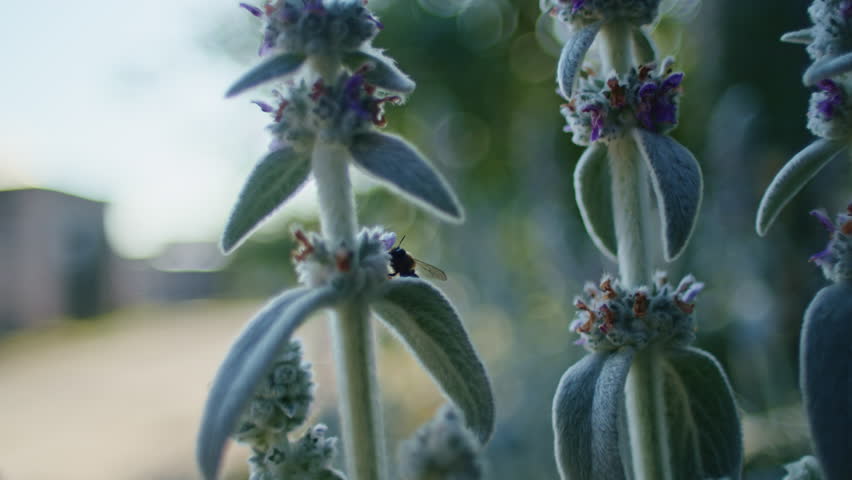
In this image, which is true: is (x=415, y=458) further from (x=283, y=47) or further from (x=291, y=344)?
(x=283, y=47)

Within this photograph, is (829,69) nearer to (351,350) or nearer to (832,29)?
(832,29)

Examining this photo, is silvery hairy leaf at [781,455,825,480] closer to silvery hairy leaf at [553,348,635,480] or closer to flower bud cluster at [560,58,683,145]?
silvery hairy leaf at [553,348,635,480]

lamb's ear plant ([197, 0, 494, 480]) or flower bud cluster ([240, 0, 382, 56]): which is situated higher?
flower bud cluster ([240, 0, 382, 56])

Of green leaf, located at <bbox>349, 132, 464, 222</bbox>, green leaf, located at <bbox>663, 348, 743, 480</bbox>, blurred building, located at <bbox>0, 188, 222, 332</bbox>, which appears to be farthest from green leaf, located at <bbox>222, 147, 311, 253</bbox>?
blurred building, located at <bbox>0, 188, 222, 332</bbox>

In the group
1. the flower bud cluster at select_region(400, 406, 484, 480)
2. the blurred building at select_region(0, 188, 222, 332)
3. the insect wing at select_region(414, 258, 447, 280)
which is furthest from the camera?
the blurred building at select_region(0, 188, 222, 332)

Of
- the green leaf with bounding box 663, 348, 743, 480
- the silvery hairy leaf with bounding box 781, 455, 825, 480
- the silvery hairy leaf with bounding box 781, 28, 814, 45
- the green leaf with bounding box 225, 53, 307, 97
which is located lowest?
the silvery hairy leaf with bounding box 781, 455, 825, 480

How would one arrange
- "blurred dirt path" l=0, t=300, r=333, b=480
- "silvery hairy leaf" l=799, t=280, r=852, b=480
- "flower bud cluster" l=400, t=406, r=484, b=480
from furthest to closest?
"blurred dirt path" l=0, t=300, r=333, b=480 → "silvery hairy leaf" l=799, t=280, r=852, b=480 → "flower bud cluster" l=400, t=406, r=484, b=480

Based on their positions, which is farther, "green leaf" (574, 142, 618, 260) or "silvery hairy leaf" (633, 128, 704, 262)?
"green leaf" (574, 142, 618, 260)
